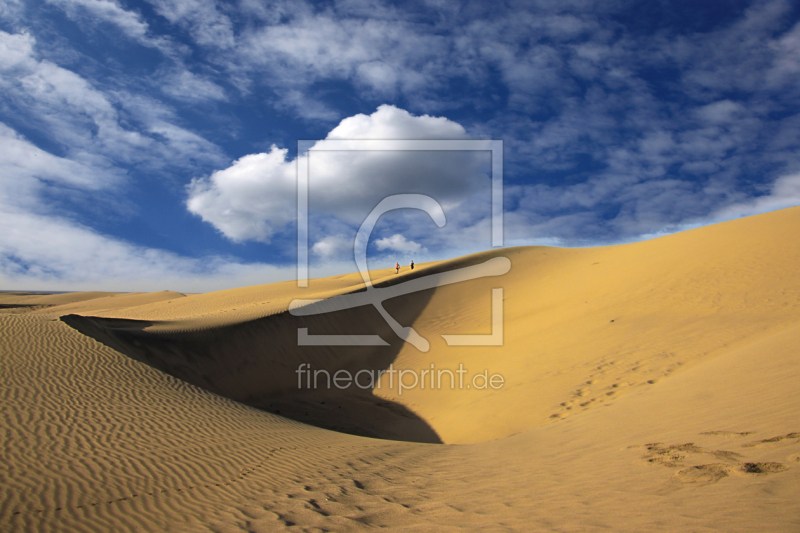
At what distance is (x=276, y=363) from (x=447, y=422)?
745 centimetres

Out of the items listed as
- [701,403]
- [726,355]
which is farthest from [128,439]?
[726,355]

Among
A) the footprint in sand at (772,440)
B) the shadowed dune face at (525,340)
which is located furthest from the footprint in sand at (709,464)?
the shadowed dune face at (525,340)

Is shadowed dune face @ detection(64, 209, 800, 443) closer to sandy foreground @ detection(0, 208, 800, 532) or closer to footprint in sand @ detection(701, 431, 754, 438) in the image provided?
sandy foreground @ detection(0, 208, 800, 532)

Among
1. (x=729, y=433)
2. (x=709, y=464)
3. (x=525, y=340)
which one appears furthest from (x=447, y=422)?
(x=709, y=464)

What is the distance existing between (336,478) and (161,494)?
85.5 inches

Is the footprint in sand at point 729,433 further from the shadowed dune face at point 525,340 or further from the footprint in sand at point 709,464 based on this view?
the shadowed dune face at point 525,340

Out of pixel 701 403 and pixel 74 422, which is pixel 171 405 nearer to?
pixel 74 422

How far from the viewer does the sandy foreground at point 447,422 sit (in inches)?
158

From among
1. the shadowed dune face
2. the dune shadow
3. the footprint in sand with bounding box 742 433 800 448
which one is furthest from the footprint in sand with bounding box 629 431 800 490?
the dune shadow

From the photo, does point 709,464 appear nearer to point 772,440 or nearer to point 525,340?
point 772,440

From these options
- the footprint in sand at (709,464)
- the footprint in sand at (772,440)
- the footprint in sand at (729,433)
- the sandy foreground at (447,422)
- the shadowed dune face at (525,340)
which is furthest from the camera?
the shadowed dune face at (525,340)

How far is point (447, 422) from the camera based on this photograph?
34.7ft

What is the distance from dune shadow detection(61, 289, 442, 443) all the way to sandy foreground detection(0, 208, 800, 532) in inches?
3.5

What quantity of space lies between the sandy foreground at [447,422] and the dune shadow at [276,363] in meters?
0.09
